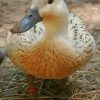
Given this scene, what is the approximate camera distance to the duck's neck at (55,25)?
2340 millimetres

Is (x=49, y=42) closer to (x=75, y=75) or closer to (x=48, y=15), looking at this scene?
(x=48, y=15)

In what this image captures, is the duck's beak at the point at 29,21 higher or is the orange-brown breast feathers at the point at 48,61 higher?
the duck's beak at the point at 29,21

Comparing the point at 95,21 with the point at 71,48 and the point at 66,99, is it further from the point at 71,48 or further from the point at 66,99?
the point at 71,48

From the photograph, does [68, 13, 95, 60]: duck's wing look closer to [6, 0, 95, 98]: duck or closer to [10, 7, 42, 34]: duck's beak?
[6, 0, 95, 98]: duck

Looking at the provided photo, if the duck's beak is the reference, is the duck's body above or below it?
below

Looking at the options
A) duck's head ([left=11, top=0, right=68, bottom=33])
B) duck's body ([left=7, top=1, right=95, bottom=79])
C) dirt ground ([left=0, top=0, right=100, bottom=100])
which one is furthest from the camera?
dirt ground ([left=0, top=0, right=100, bottom=100])

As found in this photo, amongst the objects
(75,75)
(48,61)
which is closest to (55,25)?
(48,61)

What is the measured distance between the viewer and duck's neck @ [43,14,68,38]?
2.34 meters

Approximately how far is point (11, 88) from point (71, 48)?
0.78m

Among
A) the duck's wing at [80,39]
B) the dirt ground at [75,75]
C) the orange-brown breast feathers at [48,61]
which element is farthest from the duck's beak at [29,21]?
the dirt ground at [75,75]

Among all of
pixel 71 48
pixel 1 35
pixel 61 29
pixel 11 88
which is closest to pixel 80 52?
pixel 71 48

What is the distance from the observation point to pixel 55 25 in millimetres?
2389

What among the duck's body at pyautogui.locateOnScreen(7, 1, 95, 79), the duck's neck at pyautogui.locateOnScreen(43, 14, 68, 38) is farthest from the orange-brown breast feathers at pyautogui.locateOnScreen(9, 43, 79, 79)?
the duck's neck at pyautogui.locateOnScreen(43, 14, 68, 38)

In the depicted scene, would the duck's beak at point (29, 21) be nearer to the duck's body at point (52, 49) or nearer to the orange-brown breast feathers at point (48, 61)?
the duck's body at point (52, 49)
